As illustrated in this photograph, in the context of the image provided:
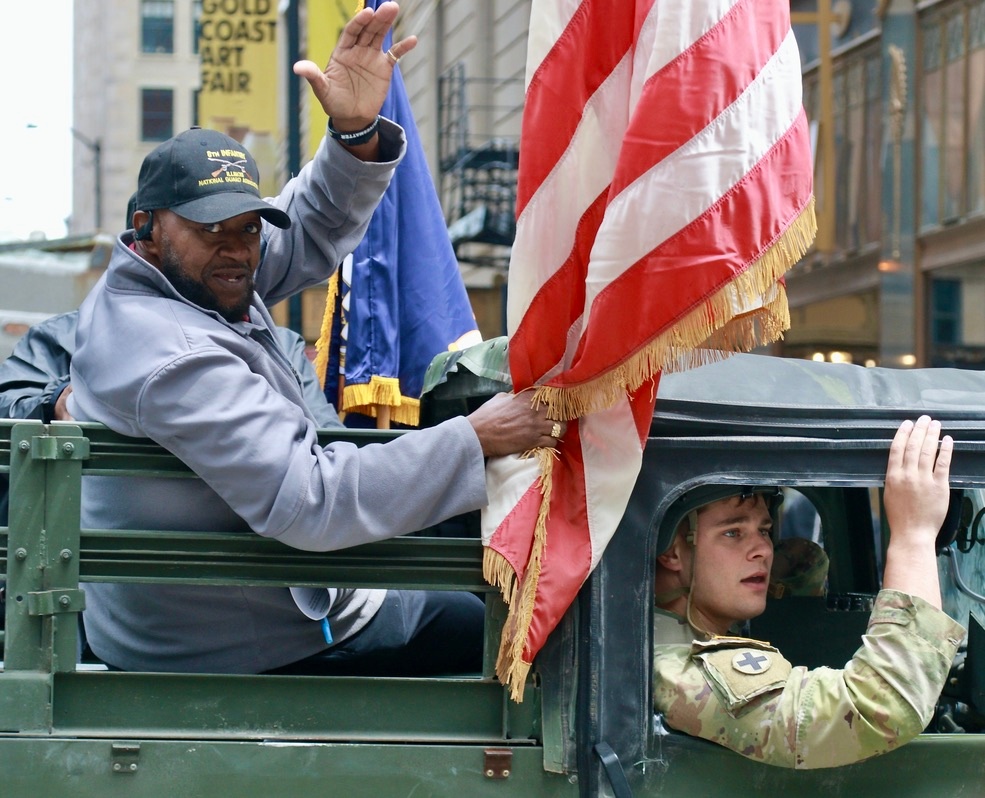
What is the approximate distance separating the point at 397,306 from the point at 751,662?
8.69 ft

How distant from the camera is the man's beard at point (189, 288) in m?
2.63

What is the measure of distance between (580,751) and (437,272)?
2748mm

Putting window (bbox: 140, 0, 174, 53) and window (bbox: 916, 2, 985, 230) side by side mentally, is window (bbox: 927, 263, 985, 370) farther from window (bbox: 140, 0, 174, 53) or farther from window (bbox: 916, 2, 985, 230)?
window (bbox: 140, 0, 174, 53)

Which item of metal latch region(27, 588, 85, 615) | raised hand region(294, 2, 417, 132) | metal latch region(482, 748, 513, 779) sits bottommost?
metal latch region(482, 748, 513, 779)

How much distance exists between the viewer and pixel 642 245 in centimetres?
223

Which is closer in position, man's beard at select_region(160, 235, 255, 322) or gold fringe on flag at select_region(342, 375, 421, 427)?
man's beard at select_region(160, 235, 255, 322)

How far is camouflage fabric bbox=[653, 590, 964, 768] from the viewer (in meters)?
2.15

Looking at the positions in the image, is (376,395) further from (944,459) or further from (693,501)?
(944,459)

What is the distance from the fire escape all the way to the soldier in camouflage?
994cm

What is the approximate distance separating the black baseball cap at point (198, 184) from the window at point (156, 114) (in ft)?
154

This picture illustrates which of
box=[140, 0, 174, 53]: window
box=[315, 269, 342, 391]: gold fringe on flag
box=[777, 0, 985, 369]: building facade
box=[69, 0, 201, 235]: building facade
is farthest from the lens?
box=[140, 0, 174, 53]: window

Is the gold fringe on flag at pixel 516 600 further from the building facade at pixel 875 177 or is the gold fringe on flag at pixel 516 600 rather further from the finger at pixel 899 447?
the building facade at pixel 875 177

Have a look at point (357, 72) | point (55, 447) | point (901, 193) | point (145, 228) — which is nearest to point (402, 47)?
point (357, 72)

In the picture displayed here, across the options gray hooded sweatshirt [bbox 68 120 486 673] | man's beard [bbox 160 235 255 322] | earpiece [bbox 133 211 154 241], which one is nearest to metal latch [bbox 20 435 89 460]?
gray hooded sweatshirt [bbox 68 120 486 673]
